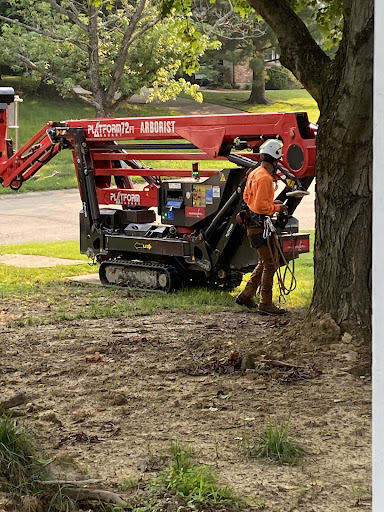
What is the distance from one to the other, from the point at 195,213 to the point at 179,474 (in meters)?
6.47

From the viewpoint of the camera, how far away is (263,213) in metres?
9.44

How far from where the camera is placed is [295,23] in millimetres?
7555

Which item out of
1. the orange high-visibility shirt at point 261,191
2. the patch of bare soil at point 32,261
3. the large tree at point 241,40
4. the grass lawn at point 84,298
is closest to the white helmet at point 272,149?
the orange high-visibility shirt at point 261,191

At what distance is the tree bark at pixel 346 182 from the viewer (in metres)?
6.54

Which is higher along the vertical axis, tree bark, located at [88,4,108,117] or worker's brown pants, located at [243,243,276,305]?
tree bark, located at [88,4,108,117]

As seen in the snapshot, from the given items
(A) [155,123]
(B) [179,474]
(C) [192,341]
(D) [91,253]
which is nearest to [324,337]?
(C) [192,341]

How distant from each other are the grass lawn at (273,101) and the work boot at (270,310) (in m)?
31.5

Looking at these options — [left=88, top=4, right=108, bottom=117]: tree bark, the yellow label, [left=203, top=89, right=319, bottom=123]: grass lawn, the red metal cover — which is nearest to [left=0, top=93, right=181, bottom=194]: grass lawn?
[left=88, top=4, right=108, bottom=117]: tree bark

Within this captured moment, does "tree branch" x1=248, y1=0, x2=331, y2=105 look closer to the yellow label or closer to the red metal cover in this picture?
the yellow label

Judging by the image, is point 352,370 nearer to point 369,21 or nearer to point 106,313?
point 369,21

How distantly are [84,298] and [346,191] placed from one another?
184 inches

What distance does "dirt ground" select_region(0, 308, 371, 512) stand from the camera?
4.58 meters

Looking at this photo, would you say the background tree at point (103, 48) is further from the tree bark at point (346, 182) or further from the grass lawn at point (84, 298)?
the tree bark at point (346, 182)

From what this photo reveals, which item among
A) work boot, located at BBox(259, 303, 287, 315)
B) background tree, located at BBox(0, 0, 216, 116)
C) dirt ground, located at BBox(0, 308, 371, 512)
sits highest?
background tree, located at BBox(0, 0, 216, 116)
